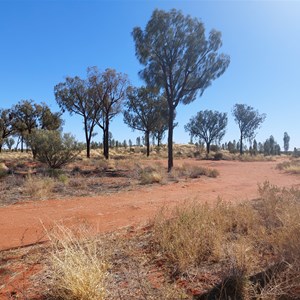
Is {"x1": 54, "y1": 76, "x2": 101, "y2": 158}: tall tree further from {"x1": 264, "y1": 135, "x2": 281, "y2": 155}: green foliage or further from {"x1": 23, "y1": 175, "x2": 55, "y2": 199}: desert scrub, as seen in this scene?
{"x1": 264, "y1": 135, "x2": 281, "y2": 155}: green foliage

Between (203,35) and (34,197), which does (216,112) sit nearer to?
(203,35)

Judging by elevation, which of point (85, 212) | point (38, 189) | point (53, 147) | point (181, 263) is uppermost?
point (53, 147)

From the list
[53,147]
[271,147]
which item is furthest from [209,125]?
[53,147]

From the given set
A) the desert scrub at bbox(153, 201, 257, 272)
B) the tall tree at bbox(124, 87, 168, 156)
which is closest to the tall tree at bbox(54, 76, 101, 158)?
the tall tree at bbox(124, 87, 168, 156)

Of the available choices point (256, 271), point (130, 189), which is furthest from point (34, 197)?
point (256, 271)

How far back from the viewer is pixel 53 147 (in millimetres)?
18516

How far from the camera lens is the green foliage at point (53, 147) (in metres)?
18.4

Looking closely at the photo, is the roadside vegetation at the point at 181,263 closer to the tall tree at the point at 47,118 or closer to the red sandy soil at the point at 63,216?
the red sandy soil at the point at 63,216

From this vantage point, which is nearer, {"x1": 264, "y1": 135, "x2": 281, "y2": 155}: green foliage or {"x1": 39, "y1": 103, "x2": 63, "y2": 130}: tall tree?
{"x1": 39, "y1": 103, "x2": 63, "y2": 130}: tall tree

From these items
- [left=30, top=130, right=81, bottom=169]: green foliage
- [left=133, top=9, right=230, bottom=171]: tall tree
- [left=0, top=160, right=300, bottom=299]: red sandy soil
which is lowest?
[left=0, top=160, right=300, bottom=299]: red sandy soil

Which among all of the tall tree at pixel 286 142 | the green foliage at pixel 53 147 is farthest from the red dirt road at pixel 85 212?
the tall tree at pixel 286 142

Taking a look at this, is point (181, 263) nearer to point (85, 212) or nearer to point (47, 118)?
point (85, 212)

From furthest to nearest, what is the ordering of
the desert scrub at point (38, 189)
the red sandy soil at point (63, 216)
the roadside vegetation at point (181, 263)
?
1. the desert scrub at point (38, 189)
2. the red sandy soil at point (63, 216)
3. the roadside vegetation at point (181, 263)

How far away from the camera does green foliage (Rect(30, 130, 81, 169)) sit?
724 inches
